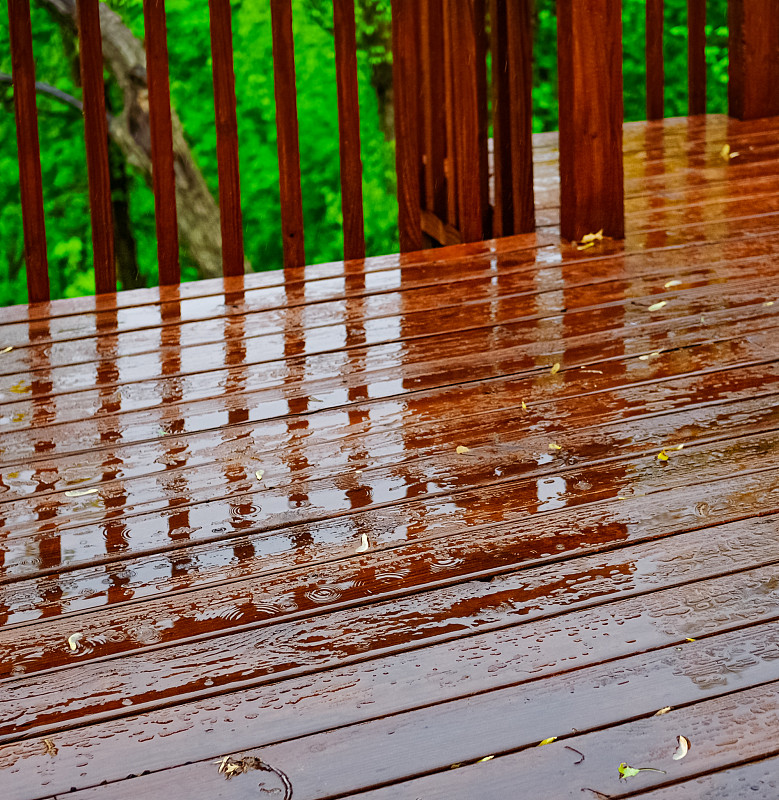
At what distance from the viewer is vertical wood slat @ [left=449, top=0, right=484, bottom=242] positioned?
317cm

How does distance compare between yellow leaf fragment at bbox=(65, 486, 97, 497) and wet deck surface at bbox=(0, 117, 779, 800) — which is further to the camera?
yellow leaf fragment at bbox=(65, 486, 97, 497)

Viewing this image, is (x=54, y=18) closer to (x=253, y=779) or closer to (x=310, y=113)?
(x=310, y=113)

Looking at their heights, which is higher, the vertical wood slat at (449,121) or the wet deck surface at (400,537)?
the vertical wood slat at (449,121)

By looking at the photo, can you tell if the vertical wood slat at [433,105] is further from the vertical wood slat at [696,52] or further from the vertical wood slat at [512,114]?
the vertical wood slat at [696,52]

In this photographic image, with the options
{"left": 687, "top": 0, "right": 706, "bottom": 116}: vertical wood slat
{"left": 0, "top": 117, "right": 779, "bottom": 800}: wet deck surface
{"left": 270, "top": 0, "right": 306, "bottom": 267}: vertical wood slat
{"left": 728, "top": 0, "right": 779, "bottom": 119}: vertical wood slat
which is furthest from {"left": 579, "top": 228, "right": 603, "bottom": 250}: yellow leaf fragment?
{"left": 687, "top": 0, "right": 706, "bottom": 116}: vertical wood slat

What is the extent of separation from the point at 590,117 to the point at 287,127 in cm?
84

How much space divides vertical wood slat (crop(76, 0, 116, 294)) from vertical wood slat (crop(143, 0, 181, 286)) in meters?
0.13

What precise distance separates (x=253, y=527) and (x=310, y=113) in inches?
Answer: 475

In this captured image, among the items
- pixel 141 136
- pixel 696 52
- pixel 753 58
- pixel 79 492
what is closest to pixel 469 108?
pixel 79 492

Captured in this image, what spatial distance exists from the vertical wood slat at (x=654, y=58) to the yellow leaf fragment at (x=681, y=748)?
13.2 ft

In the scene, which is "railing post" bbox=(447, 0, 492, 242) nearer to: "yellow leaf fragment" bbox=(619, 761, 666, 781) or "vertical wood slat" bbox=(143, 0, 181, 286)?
"vertical wood slat" bbox=(143, 0, 181, 286)

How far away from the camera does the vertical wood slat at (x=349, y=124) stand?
306 centimetres

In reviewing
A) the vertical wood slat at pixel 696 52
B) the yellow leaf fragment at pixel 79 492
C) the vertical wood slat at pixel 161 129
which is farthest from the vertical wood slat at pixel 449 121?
the yellow leaf fragment at pixel 79 492

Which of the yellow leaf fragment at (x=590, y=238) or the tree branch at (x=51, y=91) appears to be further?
the tree branch at (x=51, y=91)
